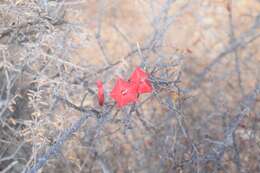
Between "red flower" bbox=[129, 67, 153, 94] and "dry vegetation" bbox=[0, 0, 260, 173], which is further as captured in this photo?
"dry vegetation" bbox=[0, 0, 260, 173]

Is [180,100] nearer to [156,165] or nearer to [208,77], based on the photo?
[156,165]

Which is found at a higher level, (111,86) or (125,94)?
(111,86)

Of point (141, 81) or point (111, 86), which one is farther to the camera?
point (111, 86)

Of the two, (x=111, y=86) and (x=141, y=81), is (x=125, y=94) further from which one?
(x=111, y=86)

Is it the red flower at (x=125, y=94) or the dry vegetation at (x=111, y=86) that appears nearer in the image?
the red flower at (x=125, y=94)

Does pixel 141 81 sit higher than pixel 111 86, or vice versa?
pixel 111 86

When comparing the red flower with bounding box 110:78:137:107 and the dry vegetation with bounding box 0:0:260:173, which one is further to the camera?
the dry vegetation with bounding box 0:0:260:173

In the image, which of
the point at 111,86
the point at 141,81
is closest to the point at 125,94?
the point at 141,81

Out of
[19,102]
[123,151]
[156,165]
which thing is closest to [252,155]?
[156,165]
